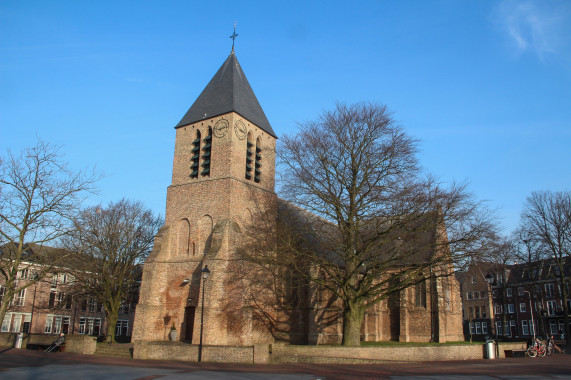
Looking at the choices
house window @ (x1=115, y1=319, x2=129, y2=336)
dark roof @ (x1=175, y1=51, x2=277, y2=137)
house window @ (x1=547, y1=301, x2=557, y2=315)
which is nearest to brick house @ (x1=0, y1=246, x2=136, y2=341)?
house window @ (x1=115, y1=319, x2=129, y2=336)

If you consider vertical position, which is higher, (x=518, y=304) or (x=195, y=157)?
(x=195, y=157)

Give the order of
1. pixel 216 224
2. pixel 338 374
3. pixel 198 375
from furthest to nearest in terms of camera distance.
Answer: pixel 216 224 < pixel 338 374 < pixel 198 375

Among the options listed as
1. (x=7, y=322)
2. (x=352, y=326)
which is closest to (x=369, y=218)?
(x=352, y=326)

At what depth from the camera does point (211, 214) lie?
2633 cm

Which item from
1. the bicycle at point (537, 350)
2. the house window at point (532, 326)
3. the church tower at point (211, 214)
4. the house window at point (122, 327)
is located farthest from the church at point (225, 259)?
the house window at point (122, 327)

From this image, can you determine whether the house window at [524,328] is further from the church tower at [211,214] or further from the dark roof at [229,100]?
the dark roof at [229,100]

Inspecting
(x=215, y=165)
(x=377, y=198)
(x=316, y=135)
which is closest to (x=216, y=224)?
(x=215, y=165)

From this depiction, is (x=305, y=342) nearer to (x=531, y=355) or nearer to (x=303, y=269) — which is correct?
(x=303, y=269)

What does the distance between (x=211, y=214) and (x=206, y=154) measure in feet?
14.1

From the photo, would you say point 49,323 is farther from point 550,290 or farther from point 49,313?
point 550,290

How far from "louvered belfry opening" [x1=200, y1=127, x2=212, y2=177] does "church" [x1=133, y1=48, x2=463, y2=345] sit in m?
0.06

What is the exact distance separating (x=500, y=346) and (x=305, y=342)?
1065 centimetres

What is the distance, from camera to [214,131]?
2848cm

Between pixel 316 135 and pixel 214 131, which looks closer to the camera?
pixel 316 135
